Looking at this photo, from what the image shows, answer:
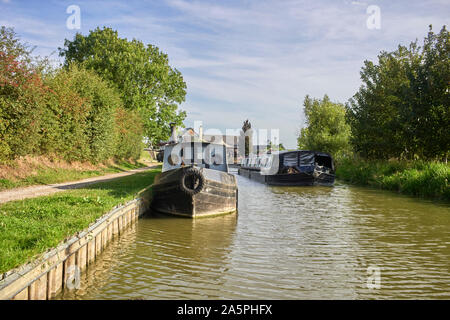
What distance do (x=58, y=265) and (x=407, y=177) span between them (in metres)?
18.4

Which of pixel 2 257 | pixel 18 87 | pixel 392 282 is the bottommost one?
pixel 392 282

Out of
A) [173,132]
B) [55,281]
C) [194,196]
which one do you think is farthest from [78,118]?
[55,281]

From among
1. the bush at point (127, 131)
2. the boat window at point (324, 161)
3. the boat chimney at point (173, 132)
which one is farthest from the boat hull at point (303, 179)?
the bush at point (127, 131)

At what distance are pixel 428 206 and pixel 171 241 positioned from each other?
412 inches

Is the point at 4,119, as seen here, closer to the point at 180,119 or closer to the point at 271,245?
the point at 271,245

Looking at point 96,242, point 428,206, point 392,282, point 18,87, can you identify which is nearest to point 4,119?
point 18,87

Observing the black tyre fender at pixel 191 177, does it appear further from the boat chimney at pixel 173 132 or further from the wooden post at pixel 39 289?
the boat chimney at pixel 173 132

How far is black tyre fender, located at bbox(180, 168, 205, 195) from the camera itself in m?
11.0

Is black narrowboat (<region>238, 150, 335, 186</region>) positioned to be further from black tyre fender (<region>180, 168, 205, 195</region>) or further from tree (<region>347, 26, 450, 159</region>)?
black tyre fender (<region>180, 168, 205, 195</region>)

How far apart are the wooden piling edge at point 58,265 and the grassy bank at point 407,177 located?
14.2 m

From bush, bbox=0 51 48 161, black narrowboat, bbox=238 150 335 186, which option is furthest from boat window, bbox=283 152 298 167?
bush, bbox=0 51 48 161

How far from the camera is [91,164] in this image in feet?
73.9

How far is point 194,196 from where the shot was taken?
11070 millimetres

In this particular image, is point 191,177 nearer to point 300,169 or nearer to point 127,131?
point 300,169
